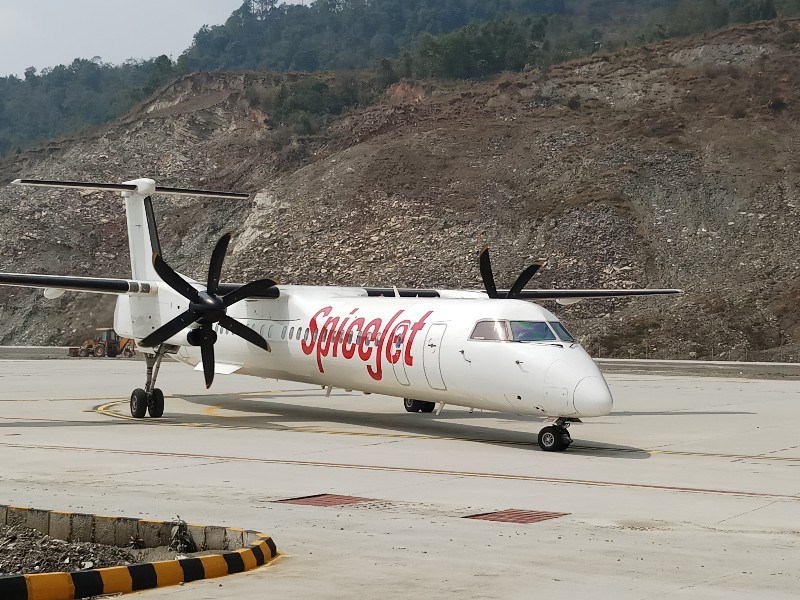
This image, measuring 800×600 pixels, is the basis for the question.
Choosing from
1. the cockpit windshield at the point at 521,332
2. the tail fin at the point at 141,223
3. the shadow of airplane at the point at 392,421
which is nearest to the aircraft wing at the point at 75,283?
the tail fin at the point at 141,223

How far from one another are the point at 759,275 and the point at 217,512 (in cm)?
5063

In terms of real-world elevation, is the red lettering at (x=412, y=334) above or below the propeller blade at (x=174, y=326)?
below

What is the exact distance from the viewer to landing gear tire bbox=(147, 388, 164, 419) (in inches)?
945

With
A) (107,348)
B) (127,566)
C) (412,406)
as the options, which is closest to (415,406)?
(412,406)

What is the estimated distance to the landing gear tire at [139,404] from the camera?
943 inches

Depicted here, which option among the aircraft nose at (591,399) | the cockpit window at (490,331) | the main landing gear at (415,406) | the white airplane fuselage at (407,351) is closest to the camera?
the aircraft nose at (591,399)

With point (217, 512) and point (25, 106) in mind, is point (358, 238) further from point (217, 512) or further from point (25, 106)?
point (25, 106)

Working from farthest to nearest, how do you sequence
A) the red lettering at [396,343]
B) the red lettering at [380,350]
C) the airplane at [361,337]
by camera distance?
the red lettering at [380,350], the red lettering at [396,343], the airplane at [361,337]

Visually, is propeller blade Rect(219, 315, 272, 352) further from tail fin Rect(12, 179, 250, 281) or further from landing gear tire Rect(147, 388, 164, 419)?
tail fin Rect(12, 179, 250, 281)

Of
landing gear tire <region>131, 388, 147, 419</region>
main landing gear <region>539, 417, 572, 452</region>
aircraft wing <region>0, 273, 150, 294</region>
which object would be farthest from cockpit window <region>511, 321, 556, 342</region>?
aircraft wing <region>0, 273, 150, 294</region>

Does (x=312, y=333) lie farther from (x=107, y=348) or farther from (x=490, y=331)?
(x=107, y=348)

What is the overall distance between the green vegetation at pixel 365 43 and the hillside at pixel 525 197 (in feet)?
48.7

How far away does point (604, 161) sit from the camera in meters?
68.6

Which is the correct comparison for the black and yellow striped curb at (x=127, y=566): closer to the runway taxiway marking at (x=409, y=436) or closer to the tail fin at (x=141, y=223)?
the runway taxiway marking at (x=409, y=436)
